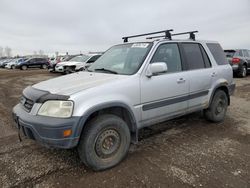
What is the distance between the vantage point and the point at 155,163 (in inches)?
118

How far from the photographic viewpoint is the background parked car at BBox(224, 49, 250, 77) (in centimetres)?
1221

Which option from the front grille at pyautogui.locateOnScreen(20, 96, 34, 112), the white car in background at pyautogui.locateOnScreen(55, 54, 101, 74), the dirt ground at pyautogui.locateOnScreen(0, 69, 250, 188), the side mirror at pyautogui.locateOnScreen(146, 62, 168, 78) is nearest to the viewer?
the dirt ground at pyautogui.locateOnScreen(0, 69, 250, 188)

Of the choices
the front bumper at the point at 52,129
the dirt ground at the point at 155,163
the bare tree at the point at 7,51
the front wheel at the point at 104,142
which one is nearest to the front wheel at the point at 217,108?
the dirt ground at the point at 155,163

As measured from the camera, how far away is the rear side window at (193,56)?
3.91 m

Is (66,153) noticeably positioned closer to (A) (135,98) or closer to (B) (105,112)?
(B) (105,112)

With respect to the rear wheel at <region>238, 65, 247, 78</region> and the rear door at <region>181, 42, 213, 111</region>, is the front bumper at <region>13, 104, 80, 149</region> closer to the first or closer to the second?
the rear door at <region>181, 42, 213, 111</region>

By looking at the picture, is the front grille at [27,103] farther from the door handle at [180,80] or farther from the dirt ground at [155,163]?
the door handle at [180,80]

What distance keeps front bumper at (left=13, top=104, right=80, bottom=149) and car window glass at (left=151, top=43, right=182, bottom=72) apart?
174 centimetres

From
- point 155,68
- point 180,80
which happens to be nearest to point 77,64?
point 180,80

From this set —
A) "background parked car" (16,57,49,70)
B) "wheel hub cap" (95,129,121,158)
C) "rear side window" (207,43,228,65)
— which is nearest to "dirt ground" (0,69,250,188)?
"wheel hub cap" (95,129,121,158)

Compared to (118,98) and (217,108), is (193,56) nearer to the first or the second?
(217,108)

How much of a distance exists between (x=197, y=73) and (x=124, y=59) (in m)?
1.47

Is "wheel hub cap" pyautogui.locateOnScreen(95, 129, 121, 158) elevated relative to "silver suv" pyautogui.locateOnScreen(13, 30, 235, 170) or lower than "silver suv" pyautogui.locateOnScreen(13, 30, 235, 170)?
lower

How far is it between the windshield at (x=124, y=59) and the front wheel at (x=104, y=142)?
2.81 feet
